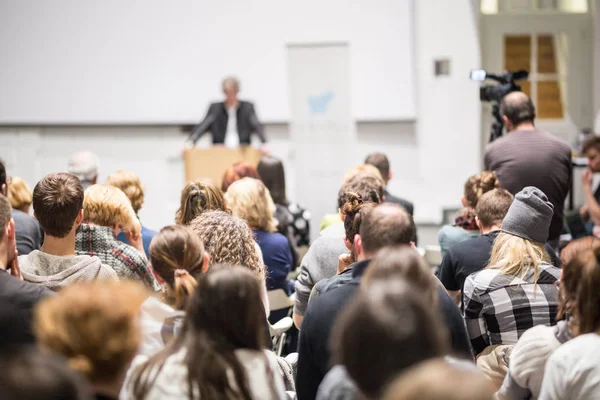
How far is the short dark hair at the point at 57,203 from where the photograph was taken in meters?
2.77

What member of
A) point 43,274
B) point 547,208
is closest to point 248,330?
point 43,274

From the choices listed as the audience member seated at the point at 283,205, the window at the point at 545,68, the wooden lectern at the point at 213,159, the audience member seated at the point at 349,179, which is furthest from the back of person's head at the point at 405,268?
the window at the point at 545,68

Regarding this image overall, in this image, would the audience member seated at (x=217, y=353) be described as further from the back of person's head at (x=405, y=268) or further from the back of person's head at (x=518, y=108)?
the back of person's head at (x=518, y=108)

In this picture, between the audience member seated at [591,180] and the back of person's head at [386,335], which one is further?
the audience member seated at [591,180]

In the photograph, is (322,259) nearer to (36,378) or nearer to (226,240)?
(226,240)

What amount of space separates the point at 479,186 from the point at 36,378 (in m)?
2.85

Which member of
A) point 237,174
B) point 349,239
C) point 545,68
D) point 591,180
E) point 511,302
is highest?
point 545,68

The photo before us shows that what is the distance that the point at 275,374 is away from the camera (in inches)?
74.6

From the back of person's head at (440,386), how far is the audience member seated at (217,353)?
0.61 meters

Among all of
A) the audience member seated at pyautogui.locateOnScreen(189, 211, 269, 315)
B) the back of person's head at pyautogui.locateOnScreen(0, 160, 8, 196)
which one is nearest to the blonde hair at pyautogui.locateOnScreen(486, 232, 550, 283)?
the audience member seated at pyautogui.locateOnScreen(189, 211, 269, 315)

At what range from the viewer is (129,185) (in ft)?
12.7

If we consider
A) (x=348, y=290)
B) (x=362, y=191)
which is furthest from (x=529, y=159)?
(x=348, y=290)

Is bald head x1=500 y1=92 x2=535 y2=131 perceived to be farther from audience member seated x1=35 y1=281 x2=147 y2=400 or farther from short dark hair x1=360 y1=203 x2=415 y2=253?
audience member seated x1=35 y1=281 x2=147 y2=400

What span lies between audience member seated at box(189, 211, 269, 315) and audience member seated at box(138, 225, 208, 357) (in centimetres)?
52
